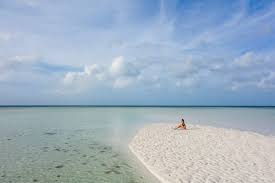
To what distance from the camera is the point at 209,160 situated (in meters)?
12.7

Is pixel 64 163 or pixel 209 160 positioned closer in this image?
pixel 209 160

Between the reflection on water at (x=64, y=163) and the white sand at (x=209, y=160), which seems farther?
the reflection on water at (x=64, y=163)

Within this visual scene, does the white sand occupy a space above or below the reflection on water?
above

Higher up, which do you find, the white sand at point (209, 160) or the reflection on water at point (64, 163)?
the white sand at point (209, 160)

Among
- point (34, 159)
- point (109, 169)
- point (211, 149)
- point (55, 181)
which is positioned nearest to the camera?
point (55, 181)

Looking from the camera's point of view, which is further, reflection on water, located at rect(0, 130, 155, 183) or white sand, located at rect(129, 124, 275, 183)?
reflection on water, located at rect(0, 130, 155, 183)

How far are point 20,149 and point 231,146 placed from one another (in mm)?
15968

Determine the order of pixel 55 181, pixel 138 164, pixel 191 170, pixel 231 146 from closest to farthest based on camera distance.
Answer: pixel 55 181 → pixel 191 170 → pixel 138 164 → pixel 231 146

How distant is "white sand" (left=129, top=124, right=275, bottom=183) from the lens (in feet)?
33.0

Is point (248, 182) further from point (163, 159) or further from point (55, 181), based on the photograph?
point (55, 181)

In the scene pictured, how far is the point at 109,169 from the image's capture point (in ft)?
38.6

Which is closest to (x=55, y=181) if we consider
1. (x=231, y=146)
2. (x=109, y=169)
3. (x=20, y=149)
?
(x=109, y=169)

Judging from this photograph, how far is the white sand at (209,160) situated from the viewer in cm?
Answer: 1005

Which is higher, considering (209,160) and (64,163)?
(209,160)
